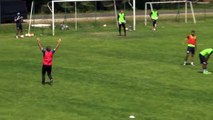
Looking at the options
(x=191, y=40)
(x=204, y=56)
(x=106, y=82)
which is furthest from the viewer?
(x=191, y=40)

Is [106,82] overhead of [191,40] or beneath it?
beneath

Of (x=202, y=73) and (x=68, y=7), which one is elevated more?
(x=68, y=7)

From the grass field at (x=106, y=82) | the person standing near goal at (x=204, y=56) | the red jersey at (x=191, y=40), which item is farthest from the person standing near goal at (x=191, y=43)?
the person standing near goal at (x=204, y=56)

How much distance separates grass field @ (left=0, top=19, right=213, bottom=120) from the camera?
22.4m

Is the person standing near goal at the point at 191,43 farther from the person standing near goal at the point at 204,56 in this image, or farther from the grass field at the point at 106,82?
the person standing near goal at the point at 204,56

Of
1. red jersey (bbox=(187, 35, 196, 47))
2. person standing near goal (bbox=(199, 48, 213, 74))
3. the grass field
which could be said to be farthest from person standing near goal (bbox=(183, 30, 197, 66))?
person standing near goal (bbox=(199, 48, 213, 74))

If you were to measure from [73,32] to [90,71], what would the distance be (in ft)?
75.1

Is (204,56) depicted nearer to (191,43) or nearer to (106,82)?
(191,43)

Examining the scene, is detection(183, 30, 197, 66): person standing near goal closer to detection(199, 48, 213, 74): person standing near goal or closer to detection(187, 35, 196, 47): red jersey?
detection(187, 35, 196, 47): red jersey

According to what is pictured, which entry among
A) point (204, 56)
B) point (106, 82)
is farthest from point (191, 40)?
point (106, 82)

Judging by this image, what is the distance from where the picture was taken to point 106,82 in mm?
28469

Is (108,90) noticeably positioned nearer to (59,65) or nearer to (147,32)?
(59,65)

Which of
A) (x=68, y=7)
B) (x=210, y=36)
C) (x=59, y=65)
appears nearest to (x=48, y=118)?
(x=59, y=65)

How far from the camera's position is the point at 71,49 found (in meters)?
41.5
